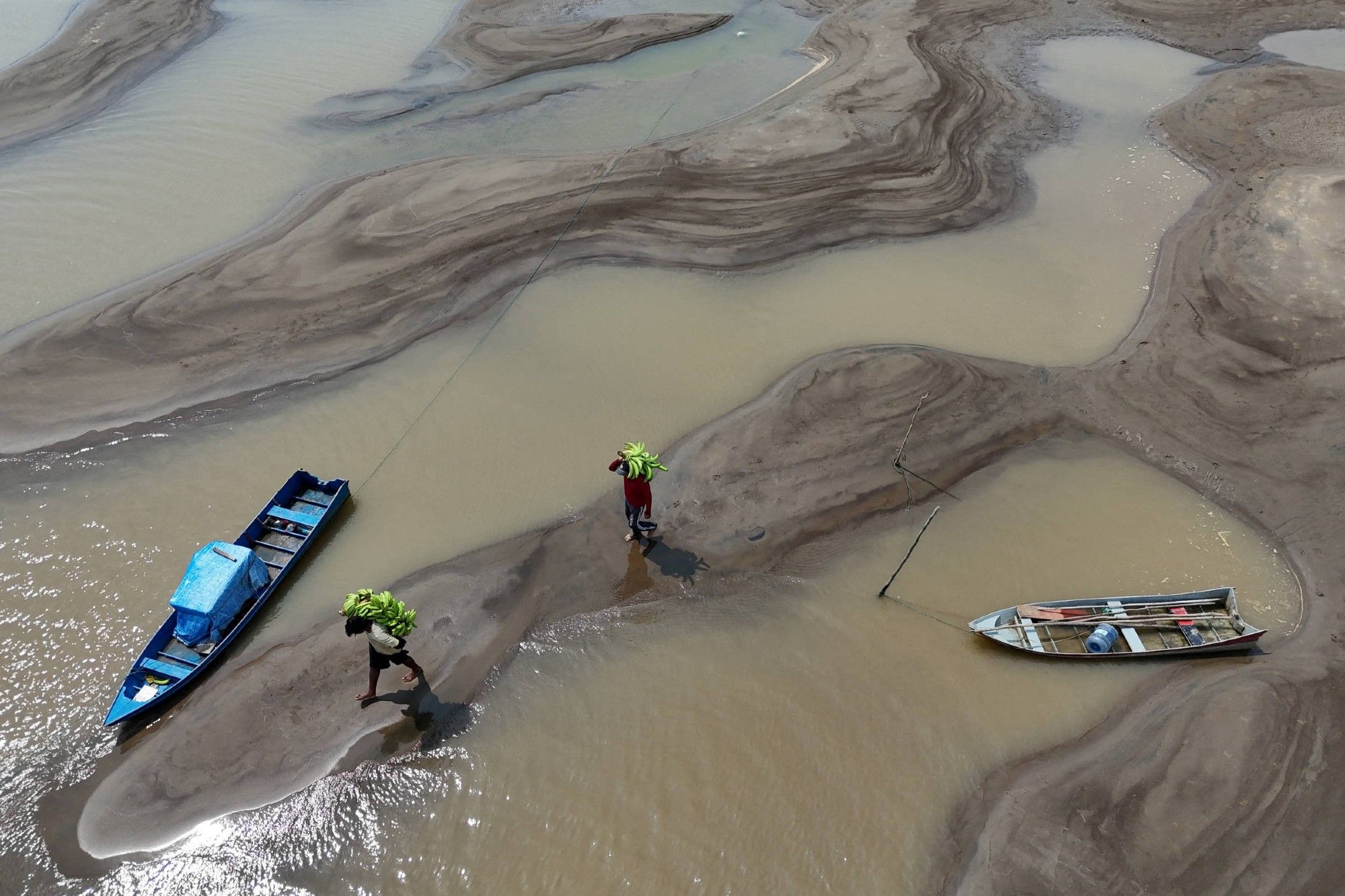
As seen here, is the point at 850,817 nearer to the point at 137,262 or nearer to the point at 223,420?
the point at 223,420

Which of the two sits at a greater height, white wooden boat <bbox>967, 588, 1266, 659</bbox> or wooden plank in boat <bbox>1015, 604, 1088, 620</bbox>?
wooden plank in boat <bbox>1015, 604, 1088, 620</bbox>

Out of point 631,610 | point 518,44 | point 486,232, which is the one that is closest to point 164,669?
point 631,610

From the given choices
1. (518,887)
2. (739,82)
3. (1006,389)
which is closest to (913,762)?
(518,887)

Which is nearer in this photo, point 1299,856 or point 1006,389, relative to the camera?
point 1299,856

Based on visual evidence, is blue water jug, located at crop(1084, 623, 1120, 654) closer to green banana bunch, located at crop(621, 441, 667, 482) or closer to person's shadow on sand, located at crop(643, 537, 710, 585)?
person's shadow on sand, located at crop(643, 537, 710, 585)

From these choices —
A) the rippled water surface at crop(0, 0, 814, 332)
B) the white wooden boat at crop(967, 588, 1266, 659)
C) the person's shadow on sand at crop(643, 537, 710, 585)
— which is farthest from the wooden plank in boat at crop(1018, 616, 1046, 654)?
the rippled water surface at crop(0, 0, 814, 332)

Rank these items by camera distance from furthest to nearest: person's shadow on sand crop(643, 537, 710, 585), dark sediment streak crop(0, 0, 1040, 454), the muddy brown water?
1. dark sediment streak crop(0, 0, 1040, 454)
2. person's shadow on sand crop(643, 537, 710, 585)
3. the muddy brown water

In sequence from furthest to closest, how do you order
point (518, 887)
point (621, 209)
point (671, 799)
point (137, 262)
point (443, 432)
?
point (621, 209) < point (137, 262) < point (443, 432) < point (671, 799) < point (518, 887)
